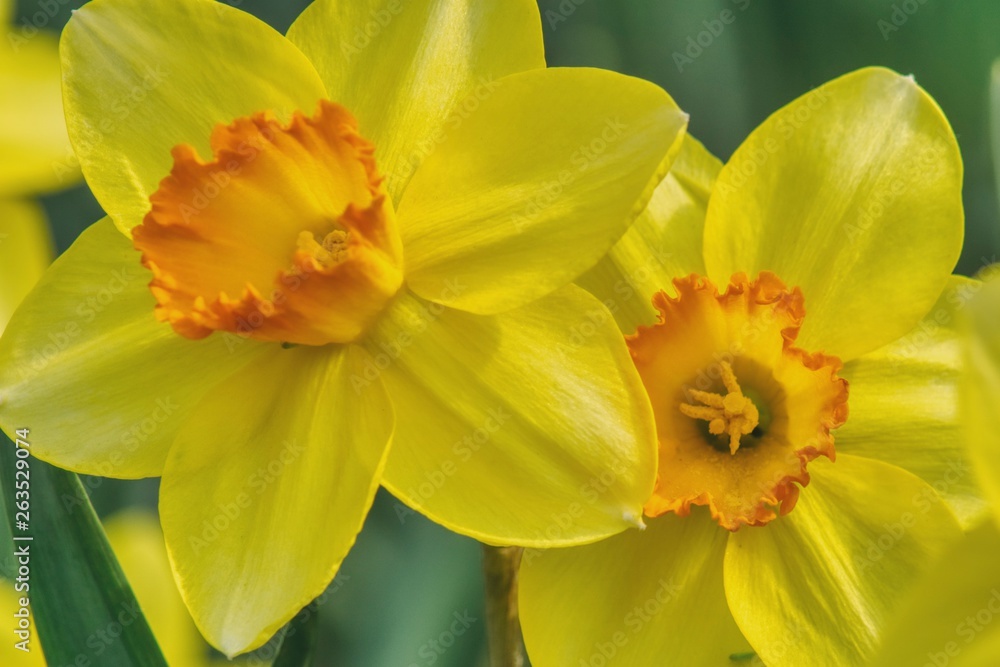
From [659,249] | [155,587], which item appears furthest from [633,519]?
[155,587]

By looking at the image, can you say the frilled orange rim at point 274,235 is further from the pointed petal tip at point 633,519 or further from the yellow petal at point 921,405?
the yellow petal at point 921,405

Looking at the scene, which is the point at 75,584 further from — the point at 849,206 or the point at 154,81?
the point at 849,206

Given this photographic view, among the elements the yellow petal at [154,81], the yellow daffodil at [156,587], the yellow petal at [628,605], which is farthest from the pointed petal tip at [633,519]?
the yellow daffodil at [156,587]

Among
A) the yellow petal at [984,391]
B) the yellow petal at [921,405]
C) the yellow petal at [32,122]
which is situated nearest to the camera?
the yellow petal at [984,391]

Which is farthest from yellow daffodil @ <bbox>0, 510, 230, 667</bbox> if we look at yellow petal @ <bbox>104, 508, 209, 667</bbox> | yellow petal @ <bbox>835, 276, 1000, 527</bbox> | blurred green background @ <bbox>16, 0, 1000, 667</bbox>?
yellow petal @ <bbox>835, 276, 1000, 527</bbox>

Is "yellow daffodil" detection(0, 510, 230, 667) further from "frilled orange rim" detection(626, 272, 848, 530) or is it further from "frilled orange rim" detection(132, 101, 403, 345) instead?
"frilled orange rim" detection(626, 272, 848, 530)

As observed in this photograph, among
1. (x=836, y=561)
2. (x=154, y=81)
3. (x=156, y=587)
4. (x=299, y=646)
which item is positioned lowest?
(x=156, y=587)

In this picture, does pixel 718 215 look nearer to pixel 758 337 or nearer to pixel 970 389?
pixel 758 337
